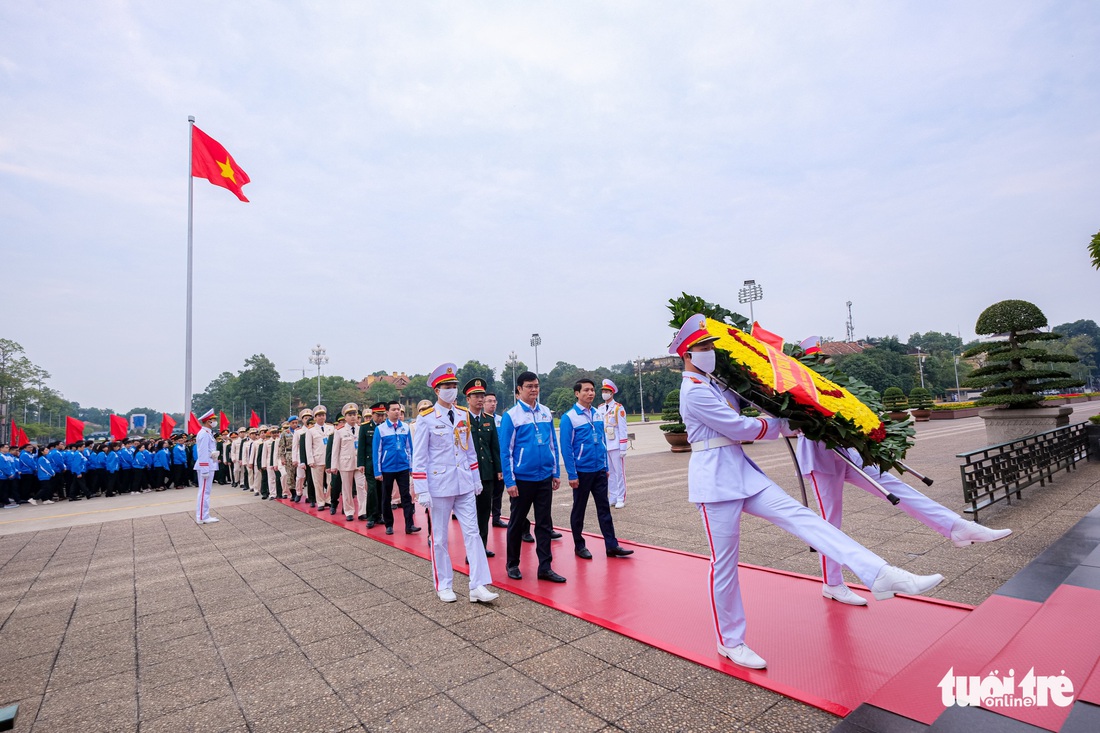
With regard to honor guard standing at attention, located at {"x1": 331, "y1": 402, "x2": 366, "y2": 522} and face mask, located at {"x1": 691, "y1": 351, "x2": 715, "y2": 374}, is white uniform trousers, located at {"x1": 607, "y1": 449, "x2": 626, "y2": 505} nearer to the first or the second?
honor guard standing at attention, located at {"x1": 331, "y1": 402, "x2": 366, "y2": 522}

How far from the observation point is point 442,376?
5031 millimetres

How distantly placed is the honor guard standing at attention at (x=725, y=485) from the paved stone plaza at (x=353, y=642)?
1.15ft

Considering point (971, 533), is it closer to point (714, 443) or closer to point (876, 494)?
point (876, 494)

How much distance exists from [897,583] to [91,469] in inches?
749

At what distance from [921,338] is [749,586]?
434 ft

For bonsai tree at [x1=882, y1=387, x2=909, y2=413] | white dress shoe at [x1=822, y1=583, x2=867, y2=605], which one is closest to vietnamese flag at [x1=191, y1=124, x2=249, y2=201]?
A: white dress shoe at [x1=822, y1=583, x2=867, y2=605]

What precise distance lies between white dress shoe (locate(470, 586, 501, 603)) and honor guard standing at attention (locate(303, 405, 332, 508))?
611cm

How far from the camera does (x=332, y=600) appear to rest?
4.60m

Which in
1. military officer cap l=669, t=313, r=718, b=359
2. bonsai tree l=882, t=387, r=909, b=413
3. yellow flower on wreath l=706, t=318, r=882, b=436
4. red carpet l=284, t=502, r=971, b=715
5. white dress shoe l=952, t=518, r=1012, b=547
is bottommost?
red carpet l=284, t=502, r=971, b=715

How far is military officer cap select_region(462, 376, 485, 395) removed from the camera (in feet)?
18.1

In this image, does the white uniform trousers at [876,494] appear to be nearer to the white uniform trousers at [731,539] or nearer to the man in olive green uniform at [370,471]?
the white uniform trousers at [731,539]

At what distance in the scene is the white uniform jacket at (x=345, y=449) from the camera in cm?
852

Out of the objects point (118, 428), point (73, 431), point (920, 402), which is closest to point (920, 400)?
point (920, 402)

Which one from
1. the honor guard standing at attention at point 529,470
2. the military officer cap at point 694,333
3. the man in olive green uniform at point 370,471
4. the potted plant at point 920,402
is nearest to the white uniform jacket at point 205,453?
the man in olive green uniform at point 370,471
